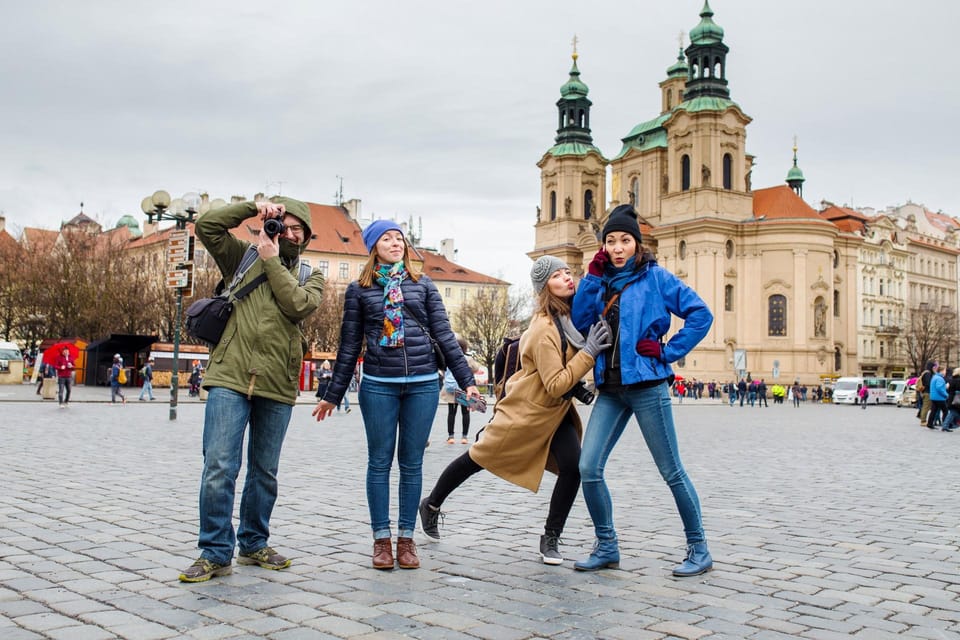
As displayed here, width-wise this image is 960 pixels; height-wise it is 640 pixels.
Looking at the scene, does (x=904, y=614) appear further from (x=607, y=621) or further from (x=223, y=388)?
(x=223, y=388)

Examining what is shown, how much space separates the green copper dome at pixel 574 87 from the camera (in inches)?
3669

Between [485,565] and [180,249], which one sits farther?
[180,249]

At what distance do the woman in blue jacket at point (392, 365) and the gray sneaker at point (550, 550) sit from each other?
830mm

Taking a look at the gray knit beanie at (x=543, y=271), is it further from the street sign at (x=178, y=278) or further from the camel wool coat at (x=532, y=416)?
the street sign at (x=178, y=278)

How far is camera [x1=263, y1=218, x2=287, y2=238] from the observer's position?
5.28 meters

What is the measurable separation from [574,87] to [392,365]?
91143 millimetres

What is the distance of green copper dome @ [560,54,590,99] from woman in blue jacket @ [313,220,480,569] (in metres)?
90.7

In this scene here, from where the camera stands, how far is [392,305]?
5711 millimetres

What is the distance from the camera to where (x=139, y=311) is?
173 ft

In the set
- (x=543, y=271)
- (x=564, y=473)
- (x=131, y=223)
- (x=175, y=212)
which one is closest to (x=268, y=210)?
(x=543, y=271)

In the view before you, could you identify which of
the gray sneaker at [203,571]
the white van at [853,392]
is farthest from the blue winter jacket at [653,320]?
the white van at [853,392]

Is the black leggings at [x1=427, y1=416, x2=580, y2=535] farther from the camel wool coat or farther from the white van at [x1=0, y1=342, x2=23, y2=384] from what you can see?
the white van at [x1=0, y1=342, x2=23, y2=384]

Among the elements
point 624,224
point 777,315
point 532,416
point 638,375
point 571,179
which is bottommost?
point 532,416

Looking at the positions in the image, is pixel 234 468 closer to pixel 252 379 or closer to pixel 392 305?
pixel 252 379
